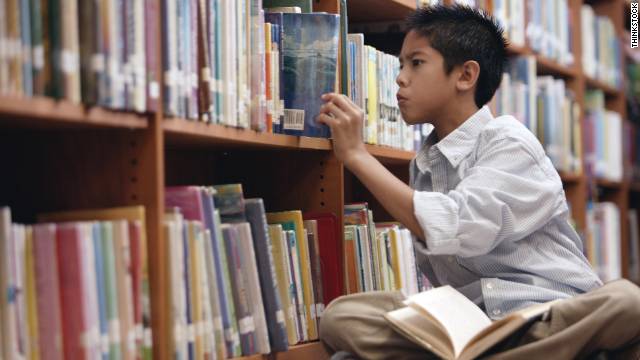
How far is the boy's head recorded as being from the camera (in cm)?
192

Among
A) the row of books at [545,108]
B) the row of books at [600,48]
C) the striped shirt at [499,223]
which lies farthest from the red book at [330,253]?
the row of books at [600,48]

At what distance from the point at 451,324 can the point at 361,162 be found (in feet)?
1.36

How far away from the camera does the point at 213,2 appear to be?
157 cm

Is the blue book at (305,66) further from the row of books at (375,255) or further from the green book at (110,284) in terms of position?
the green book at (110,284)

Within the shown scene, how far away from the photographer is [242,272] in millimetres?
1652

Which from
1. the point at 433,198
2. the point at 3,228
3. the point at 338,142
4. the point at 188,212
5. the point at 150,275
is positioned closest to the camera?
the point at 3,228

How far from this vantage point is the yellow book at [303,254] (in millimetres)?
1844

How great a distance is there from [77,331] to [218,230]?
14.1 inches

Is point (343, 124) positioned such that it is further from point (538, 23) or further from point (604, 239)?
point (604, 239)

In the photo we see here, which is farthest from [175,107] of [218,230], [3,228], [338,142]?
[338,142]

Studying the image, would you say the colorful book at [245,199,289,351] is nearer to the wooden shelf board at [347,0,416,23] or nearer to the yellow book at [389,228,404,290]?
the yellow book at [389,228,404,290]

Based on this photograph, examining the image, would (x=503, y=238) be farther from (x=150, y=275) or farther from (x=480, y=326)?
(x=150, y=275)

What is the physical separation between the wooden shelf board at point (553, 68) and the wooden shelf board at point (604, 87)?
0.77 ft

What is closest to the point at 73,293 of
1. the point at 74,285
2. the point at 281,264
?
the point at 74,285
